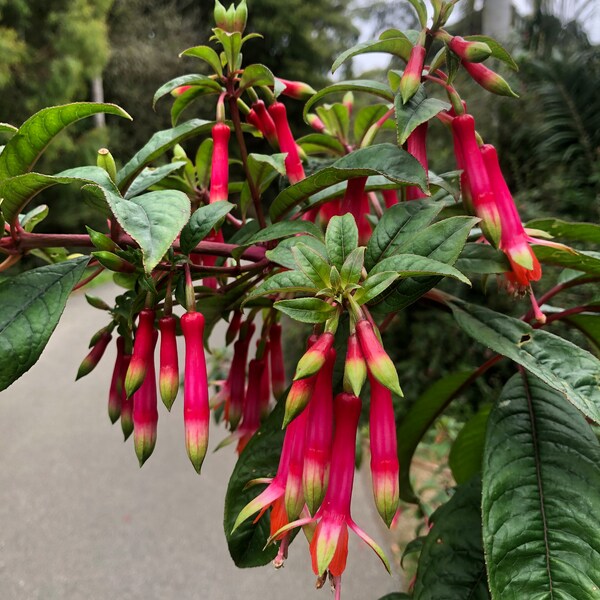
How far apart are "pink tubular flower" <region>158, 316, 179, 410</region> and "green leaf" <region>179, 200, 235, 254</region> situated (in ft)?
0.15

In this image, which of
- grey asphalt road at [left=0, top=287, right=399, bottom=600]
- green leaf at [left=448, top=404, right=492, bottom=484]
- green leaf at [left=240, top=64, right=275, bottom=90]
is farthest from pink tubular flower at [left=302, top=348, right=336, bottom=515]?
grey asphalt road at [left=0, top=287, right=399, bottom=600]

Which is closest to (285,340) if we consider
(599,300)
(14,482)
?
(14,482)

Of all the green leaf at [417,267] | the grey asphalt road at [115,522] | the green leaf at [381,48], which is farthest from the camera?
the grey asphalt road at [115,522]

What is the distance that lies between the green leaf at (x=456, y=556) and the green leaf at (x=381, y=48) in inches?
13.2

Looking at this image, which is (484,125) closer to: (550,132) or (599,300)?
(550,132)

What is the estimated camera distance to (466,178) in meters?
0.32

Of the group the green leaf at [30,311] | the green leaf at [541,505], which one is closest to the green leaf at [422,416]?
the green leaf at [541,505]

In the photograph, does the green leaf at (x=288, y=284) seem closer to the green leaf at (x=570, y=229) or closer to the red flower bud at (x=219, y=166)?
the red flower bud at (x=219, y=166)

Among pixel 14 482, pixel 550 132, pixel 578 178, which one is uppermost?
pixel 550 132

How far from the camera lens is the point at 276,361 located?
475mm

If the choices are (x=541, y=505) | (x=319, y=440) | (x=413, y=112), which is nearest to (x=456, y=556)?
(x=541, y=505)

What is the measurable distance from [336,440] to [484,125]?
2.33 meters

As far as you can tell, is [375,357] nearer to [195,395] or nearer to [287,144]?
[195,395]

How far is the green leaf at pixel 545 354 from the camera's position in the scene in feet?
0.89
